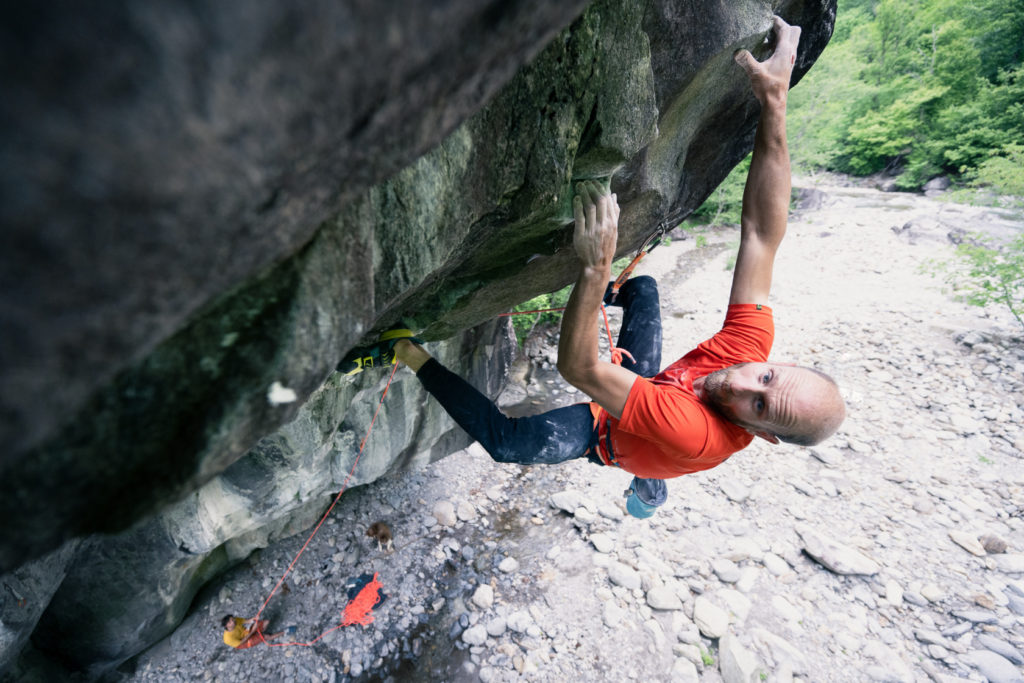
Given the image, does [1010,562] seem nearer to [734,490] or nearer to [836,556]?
[836,556]

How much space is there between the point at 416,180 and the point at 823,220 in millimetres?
15973

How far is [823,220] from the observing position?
13469 millimetres

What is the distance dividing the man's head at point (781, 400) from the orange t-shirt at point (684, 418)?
12cm

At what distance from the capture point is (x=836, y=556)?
13.3 ft

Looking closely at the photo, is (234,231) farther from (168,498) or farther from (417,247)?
(417,247)

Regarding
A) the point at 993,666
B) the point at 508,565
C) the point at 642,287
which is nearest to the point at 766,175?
the point at 642,287

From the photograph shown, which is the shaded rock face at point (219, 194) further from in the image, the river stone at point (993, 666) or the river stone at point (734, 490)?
the river stone at point (993, 666)

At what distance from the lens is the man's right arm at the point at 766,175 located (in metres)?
1.94

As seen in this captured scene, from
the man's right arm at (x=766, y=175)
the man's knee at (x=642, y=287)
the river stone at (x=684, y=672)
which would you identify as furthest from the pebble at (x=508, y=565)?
the man's right arm at (x=766, y=175)

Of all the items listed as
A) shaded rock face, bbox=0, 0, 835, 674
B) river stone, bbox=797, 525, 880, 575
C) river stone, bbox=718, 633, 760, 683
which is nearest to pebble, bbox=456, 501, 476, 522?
river stone, bbox=718, 633, 760, 683

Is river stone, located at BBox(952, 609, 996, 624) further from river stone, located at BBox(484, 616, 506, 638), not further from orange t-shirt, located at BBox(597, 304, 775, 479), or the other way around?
river stone, located at BBox(484, 616, 506, 638)

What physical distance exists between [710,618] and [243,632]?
3.88 metres

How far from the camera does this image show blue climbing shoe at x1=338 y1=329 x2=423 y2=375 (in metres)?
2.16

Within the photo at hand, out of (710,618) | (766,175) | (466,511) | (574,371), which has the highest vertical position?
(766,175)
